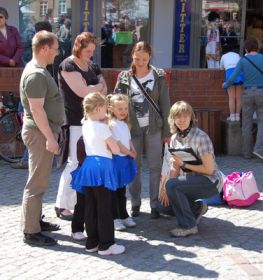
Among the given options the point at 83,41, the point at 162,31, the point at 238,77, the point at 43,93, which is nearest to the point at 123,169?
the point at 43,93

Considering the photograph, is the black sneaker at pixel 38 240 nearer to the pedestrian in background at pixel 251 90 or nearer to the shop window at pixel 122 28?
the pedestrian in background at pixel 251 90

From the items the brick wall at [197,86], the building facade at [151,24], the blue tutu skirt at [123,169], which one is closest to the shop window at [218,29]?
the building facade at [151,24]

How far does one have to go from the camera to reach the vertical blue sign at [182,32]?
12492 mm

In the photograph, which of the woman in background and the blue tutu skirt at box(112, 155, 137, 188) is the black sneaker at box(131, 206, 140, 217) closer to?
the blue tutu skirt at box(112, 155, 137, 188)

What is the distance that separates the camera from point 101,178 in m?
4.71

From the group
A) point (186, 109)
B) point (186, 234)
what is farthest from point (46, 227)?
point (186, 109)

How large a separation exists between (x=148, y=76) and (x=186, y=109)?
63cm

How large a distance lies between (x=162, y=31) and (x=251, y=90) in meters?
4.58

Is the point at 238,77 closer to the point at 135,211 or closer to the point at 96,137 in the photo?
the point at 135,211

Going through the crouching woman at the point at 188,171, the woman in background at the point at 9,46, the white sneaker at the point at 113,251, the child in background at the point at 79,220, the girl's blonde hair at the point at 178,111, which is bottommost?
the white sneaker at the point at 113,251

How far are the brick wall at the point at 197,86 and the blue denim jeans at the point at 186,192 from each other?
345 cm

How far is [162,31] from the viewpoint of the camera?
12.5 meters

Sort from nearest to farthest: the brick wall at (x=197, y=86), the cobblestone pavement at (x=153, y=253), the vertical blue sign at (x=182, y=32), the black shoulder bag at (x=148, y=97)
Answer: the cobblestone pavement at (x=153, y=253) < the black shoulder bag at (x=148, y=97) < the brick wall at (x=197, y=86) < the vertical blue sign at (x=182, y=32)

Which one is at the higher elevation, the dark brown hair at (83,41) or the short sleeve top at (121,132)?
the dark brown hair at (83,41)
